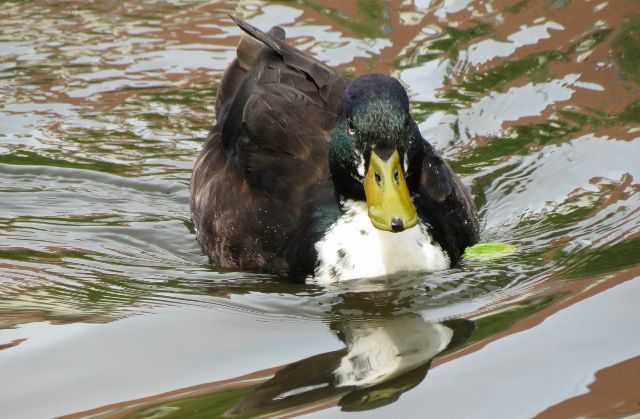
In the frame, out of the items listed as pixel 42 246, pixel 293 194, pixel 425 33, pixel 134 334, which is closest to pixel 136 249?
pixel 42 246

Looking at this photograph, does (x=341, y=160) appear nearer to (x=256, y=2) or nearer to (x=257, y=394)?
(x=257, y=394)

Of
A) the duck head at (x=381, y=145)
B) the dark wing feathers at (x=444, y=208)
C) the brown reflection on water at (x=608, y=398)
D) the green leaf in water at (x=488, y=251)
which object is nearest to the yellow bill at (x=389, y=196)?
the duck head at (x=381, y=145)

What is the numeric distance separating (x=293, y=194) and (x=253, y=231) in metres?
0.34

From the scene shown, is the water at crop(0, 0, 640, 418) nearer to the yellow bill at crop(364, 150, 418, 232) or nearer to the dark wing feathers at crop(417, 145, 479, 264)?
the dark wing feathers at crop(417, 145, 479, 264)

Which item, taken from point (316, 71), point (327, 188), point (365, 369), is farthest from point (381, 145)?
point (365, 369)

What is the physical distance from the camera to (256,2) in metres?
12.6

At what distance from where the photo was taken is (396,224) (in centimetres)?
673

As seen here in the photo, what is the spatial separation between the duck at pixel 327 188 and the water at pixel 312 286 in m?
0.18

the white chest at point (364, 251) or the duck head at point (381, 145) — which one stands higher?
the duck head at point (381, 145)

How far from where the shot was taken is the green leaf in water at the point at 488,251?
24.9 feet

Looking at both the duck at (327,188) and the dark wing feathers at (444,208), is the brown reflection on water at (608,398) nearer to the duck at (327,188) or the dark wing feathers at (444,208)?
the duck at (327,188)

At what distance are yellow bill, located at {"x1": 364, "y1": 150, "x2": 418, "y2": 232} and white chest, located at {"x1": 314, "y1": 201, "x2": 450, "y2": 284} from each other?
37 centimetres

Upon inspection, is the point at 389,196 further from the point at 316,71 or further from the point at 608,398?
the point at 608,398

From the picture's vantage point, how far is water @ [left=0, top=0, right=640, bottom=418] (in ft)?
17.9
